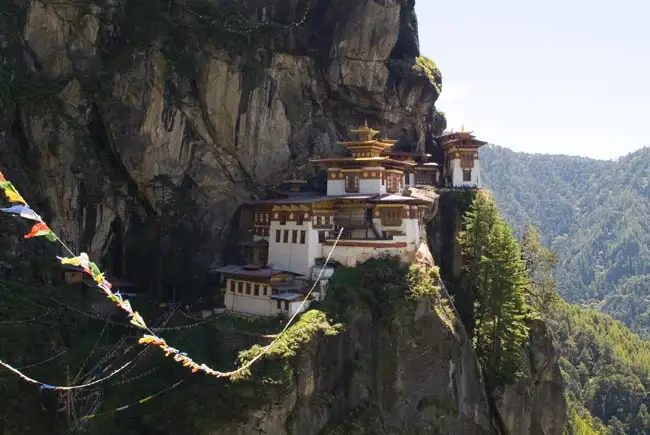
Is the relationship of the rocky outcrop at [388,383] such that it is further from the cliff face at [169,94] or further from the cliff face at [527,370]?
the cliff face at [169,94]

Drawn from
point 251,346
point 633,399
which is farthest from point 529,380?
point 633,399

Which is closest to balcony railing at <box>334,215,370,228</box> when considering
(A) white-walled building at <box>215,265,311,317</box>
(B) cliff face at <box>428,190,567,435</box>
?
(A) white-walled building at <box>215,265,311,317</box>

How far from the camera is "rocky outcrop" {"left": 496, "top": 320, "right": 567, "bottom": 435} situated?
42.3 meters

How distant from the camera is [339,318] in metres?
33.7

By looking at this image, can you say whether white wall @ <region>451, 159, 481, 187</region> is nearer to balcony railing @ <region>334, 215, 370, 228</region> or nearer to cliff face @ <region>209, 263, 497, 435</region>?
balcony railing @ <region>334, 215, 370, 228</region>

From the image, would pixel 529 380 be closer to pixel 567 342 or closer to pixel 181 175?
pixel 181 175

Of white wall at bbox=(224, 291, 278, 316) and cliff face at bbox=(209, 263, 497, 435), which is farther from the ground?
white wall at bbox=(224, 291, 278, 316)

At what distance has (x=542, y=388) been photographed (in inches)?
1738

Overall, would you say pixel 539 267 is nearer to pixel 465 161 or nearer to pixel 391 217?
pixel 465 161

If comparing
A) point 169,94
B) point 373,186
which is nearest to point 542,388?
point 373,186

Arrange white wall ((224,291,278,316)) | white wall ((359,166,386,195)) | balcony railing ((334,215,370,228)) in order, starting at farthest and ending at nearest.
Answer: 1. white wall ((359,166,386,195))
2. balcony railing ((334,215,370,228))
3. white wall ((224,291,278,316))

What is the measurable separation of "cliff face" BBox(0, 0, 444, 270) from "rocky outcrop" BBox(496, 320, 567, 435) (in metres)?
21.9

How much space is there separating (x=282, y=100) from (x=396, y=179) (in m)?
10.9

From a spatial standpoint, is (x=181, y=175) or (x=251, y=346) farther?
(x=181, y=175)
